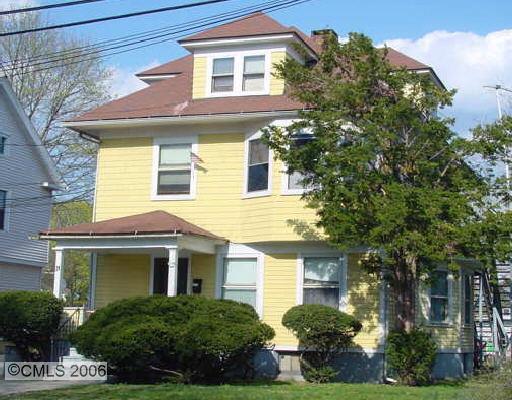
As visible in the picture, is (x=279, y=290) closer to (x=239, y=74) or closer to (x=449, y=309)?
(x=449, y=309)

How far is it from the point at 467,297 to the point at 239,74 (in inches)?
349

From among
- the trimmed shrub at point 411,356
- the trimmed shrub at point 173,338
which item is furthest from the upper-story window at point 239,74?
the trimmed shrub at point 411,356

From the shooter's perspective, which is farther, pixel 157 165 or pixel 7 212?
pixel 7 212

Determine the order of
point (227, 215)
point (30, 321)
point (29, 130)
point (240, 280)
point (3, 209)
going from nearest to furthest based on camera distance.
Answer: point (30, 321)
point (240, 280)
point (227, 215)
point (3, 209)
point (29, 130)

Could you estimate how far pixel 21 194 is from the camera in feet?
106

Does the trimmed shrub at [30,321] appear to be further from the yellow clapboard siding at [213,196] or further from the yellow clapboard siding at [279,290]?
the yellow clapboard siding at [279,290]

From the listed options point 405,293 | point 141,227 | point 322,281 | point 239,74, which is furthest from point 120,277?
point 405,293

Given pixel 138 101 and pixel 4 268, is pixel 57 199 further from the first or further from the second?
pixel 138 101

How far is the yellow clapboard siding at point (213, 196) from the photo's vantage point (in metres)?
20.1

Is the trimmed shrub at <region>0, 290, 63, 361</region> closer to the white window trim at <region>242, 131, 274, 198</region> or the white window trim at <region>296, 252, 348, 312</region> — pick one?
the white window trim at <region>242, 131, 274, 198</region>

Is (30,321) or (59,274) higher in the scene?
(59,274)

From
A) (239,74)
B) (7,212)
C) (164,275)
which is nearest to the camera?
(164,275)

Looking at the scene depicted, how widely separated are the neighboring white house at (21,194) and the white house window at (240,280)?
13.2 m

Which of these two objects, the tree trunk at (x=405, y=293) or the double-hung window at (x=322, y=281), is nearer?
the tree trunk at (x=405, y=293)
